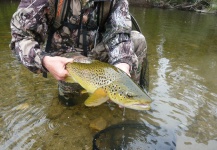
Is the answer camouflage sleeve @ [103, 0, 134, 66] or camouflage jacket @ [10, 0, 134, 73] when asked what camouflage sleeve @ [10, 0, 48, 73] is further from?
camouflage sleeve @ [103, 0, 134, 66]

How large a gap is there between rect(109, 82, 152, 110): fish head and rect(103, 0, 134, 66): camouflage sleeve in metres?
0.71

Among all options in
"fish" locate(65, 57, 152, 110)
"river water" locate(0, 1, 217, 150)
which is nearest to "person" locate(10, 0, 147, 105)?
"fish" locate(65, 57, 152, 110)

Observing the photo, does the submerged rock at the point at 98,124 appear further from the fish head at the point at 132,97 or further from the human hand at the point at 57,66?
the fish head at the point at 132,97

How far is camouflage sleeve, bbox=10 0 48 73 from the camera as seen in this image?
7.27 ft

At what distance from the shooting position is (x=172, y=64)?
5066mm

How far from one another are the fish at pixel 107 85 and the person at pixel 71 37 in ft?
0.42

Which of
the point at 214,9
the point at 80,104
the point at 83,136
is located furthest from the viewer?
the point at 214,9

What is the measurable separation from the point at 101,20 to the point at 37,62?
96 centimetres

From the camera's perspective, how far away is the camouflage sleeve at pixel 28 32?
2.22m

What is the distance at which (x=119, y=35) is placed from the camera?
2.60 meters

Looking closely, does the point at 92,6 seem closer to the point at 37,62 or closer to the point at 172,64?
the point at 37,62

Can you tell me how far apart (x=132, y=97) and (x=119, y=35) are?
1.14 metres

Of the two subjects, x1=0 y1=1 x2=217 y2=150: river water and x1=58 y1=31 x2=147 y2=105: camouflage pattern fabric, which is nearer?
x1=0 y1=1 x2=217 y2=150: river water

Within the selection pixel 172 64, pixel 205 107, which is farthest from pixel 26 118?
pixel 172 64
